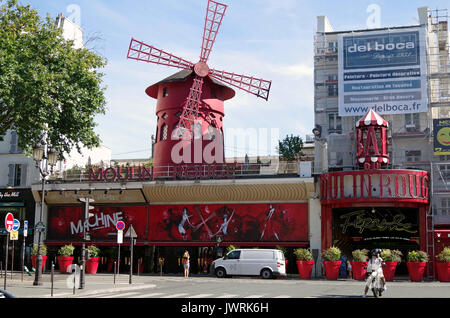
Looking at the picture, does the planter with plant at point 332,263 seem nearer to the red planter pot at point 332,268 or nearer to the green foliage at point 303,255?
the red planter pot at point 332,268

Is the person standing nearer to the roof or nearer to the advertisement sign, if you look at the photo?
the roof

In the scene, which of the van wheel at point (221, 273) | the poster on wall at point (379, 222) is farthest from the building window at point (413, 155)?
the van wheel at point (221, 273)

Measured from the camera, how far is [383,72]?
111 feet

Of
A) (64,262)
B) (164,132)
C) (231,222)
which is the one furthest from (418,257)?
(64,262)

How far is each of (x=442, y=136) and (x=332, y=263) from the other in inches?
374

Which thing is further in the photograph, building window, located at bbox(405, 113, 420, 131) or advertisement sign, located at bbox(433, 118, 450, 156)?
building window, located at bbox(405, 113, 420, 131)

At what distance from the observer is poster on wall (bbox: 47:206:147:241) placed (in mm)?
33375

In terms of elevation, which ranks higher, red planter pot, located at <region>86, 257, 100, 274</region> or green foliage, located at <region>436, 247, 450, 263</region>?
green foliage, located at <region>436, 247, 450, 263</region>

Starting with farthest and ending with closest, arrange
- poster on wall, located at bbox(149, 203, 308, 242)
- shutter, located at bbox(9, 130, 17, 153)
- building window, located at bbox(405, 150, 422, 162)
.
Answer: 1. shutter, located at bbox(9, 130, 17, 153)
2. building window, located at bbox(405, 150, 422, 162)
3. poster on wall, located at bbox(149, 203, 308, 242)

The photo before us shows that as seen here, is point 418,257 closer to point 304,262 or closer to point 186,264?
point 304,262

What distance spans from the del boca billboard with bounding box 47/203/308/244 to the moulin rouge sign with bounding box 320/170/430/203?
2.87 metres

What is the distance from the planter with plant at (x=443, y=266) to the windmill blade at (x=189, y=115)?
16.3 meters

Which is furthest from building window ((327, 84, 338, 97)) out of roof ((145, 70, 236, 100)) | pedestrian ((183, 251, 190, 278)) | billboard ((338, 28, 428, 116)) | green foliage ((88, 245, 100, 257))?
green foliage ((88, 245, 100, 257))
